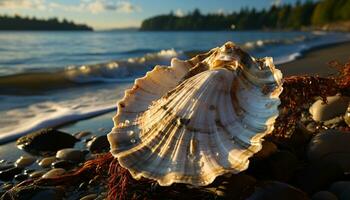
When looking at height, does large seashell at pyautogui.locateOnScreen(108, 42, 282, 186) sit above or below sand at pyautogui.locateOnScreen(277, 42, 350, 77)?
above

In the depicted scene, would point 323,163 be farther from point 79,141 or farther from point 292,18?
point 292,18

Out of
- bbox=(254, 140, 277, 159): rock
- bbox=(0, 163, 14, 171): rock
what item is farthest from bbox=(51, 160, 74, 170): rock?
bbox=(254, 140, 277, 159): rock

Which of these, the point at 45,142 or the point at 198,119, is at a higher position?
the point at 198,119

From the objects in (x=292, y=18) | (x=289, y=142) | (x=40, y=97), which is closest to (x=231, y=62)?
(x=289, y=142)

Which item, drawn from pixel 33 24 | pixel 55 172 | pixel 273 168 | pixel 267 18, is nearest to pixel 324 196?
pixel 273 168

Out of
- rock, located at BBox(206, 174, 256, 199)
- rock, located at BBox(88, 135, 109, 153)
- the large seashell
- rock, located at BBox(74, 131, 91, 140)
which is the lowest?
rock, located at BBox(74, 131, 91, 140)

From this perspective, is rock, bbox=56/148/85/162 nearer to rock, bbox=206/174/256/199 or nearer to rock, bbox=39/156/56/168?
rock, bbox=39/156/56/168

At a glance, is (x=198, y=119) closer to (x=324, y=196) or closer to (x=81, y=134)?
(x=324, y=196)
